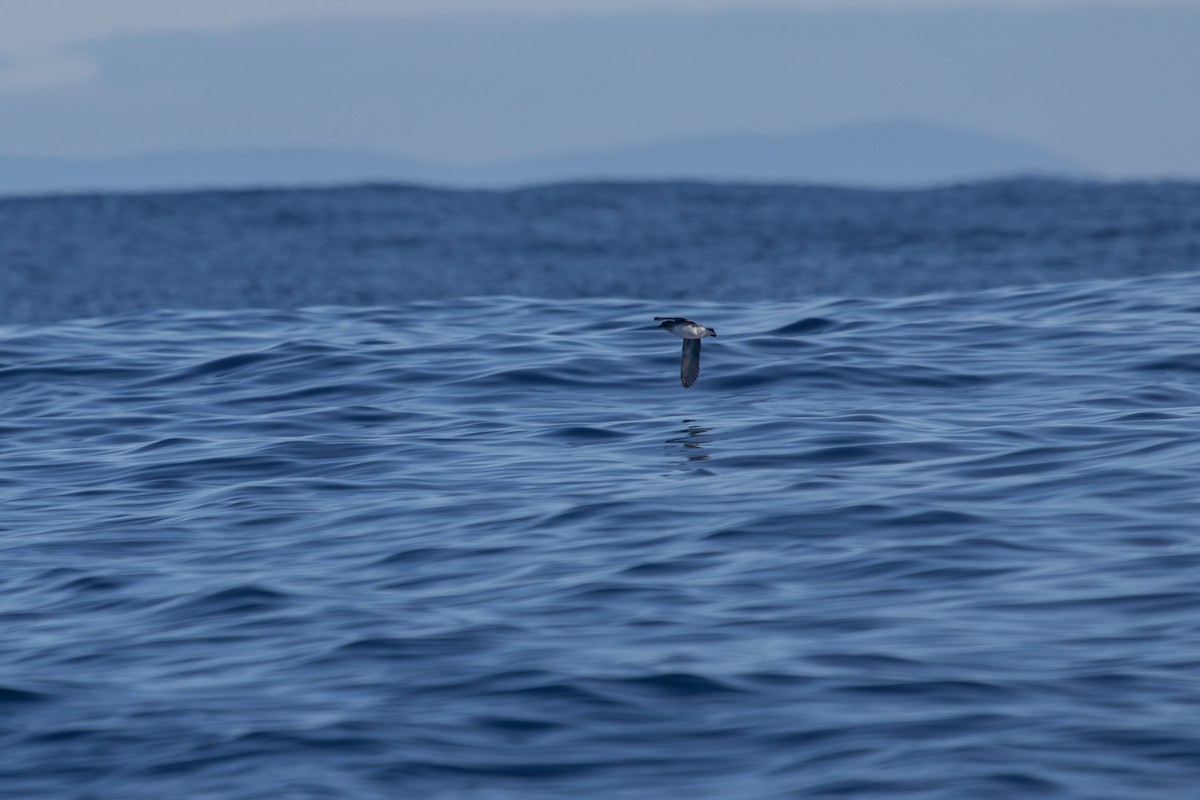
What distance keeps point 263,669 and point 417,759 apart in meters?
1.70

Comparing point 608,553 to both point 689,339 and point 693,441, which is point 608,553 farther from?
point 689,339

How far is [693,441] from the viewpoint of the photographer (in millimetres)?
14625

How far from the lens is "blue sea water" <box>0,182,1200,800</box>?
805 centimetres

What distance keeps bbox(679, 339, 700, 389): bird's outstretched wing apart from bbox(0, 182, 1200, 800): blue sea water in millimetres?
533

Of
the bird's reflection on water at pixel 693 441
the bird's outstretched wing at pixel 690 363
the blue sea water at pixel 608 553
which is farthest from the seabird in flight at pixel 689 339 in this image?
the blue sea water at pixel 608 553

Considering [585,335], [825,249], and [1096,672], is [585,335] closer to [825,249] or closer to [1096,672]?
[1096,672]

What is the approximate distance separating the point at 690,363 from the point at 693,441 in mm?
881

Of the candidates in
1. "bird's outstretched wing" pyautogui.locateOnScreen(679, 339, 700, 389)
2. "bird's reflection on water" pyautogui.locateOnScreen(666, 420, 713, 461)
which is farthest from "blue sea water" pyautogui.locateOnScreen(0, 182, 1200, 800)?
"bird's outstretched wing" pyautogui.locateOnScreen(679, 339, 700, 389)

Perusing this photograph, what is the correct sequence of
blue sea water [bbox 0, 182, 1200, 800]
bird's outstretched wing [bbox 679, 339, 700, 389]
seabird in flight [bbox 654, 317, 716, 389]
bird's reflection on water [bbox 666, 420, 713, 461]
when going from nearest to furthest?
blue sea water [bbox 0, 182, 1200, 800]
bird's reflection on water [bbox 666, 420, 713, 461]
seabird in flight [bbox 654, 317, 716, 389]
bird's outstretched wing [bbox 679, 339, 700, 389]

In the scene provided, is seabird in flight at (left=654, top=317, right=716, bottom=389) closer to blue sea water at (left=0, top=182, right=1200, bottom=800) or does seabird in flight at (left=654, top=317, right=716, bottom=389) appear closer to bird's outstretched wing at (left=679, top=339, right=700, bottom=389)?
bird's outstretched wing at (left=679, top=339, right=700, bottom=389)

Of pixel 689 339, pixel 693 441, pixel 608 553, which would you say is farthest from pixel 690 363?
pixel 608 553

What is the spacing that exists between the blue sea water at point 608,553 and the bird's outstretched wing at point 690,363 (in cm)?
53

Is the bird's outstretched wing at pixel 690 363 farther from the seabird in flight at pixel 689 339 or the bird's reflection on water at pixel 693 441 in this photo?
the bird's reflection on water at pixel 693 441

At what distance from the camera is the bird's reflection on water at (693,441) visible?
14.1 m
